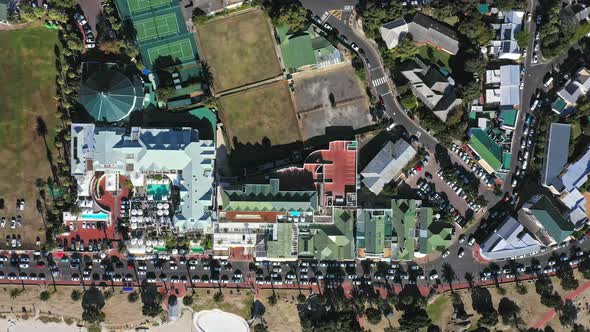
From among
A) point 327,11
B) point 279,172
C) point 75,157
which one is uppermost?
point 327,11

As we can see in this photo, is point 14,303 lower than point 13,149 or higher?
lower

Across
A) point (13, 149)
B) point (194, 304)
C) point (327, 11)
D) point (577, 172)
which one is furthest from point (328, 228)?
point (13, 149)

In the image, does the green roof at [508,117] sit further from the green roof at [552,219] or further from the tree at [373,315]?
the tree at [373,315]

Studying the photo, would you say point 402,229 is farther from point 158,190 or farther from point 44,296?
point 44,296

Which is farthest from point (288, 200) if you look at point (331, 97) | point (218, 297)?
point (218, 297)

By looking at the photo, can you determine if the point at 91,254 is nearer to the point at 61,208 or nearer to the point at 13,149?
the point at 61,208
